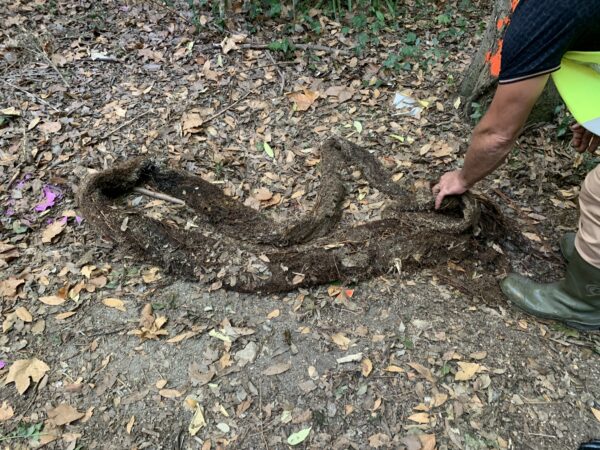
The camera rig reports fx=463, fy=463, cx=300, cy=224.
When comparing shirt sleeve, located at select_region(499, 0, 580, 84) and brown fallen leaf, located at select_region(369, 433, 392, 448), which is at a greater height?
shirt sleeve, located at select_region(499, 0, 580, 84)

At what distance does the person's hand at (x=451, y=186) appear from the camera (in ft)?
8.28

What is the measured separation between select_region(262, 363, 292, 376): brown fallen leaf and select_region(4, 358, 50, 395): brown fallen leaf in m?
1.06

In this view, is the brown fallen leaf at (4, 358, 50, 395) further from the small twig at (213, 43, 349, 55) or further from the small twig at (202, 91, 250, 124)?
the small twig at (213, 43, 349, 55)

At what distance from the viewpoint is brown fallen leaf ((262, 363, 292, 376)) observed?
224cm

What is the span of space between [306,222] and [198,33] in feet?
8.01

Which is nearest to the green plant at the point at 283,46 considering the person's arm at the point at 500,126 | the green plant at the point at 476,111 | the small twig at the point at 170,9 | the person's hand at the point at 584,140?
the small twig at the point at 170,9

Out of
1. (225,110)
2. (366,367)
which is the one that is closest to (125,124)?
(225,110)

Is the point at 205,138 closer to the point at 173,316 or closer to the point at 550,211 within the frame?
the point at 173,316

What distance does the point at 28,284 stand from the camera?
256 cm

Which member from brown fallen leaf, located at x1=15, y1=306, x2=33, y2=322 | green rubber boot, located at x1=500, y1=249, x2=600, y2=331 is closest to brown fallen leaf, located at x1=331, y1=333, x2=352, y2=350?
green rubber boot, located at x1=500, y1=249, x2=600, y2=331

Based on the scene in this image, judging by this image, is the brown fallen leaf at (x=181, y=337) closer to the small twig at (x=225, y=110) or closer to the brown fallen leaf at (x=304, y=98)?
the small twig at (x=225, y=110)

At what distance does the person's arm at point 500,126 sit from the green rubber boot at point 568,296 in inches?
24.4

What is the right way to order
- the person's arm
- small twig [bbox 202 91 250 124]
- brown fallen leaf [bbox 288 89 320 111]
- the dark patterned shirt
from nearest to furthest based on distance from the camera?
the dark patterned shirt
the person's arm
small twig [bbox 202 91 250 124]
brown fallen leaf [bbox 288 89 320 111]

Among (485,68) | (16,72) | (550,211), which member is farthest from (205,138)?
(550,211)
